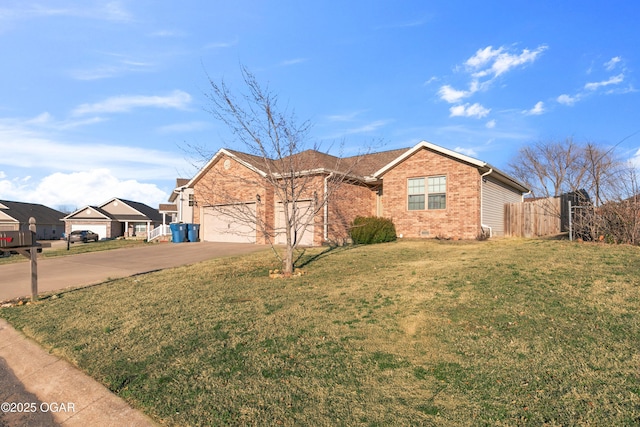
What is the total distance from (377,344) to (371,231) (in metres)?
11.0

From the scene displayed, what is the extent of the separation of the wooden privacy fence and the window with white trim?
152 inches

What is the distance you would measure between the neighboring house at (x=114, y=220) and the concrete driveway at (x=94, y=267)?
30.2 meters

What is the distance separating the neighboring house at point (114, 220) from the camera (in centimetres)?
4584

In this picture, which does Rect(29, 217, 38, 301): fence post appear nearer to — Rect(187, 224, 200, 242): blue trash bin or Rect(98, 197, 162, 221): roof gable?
Rect(187, 224, 200, 242): blue trash bin

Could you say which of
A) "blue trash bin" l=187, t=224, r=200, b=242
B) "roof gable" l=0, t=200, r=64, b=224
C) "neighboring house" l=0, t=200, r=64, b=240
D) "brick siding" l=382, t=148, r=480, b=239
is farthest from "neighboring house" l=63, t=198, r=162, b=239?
"brick siding" l=382, t=148, r=480, b=239

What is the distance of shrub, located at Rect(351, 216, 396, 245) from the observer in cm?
1564

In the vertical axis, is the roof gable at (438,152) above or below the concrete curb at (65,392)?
above

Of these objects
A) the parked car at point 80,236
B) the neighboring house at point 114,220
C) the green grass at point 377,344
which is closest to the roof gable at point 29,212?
the neighboring house at point 114,220

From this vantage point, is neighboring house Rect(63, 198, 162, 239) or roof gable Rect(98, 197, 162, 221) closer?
neighboring house Rect(63, 198, 162, 239)

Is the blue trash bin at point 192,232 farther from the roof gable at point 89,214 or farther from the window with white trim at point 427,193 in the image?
the roof gable at point 89,214

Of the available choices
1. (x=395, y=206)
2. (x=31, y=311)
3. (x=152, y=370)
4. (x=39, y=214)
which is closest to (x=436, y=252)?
(x=395, y=206)

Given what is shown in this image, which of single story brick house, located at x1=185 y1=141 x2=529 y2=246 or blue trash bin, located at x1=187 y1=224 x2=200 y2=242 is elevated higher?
single story brick house, located at x1=185 y1=141 x2=529 y2=246

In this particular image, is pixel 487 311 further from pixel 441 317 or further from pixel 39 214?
pixel 39 214

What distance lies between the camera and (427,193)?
54.7 ft
